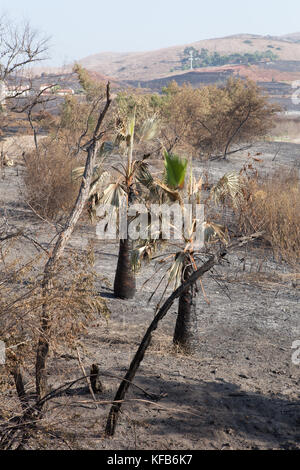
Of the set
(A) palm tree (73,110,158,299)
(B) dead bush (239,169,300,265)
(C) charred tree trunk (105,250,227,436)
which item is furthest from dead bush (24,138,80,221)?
(C) charred tree trunk (105,250,227,436)

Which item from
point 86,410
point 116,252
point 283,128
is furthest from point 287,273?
point 283,128

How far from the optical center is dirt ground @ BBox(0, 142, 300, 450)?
18.0 feet

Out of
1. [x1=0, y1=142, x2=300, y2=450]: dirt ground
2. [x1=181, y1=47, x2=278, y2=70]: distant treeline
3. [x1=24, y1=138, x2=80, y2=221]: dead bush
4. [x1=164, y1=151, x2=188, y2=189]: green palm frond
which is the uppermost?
[x1=181, y1=47, x2=278, y2=70]: distant treeline

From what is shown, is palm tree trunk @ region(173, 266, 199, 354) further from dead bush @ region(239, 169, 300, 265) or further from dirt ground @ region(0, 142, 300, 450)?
dead bush @ region(239, 169, 300, 265)

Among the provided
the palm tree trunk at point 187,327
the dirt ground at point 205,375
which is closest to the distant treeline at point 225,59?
the dirt ground at point 205,375

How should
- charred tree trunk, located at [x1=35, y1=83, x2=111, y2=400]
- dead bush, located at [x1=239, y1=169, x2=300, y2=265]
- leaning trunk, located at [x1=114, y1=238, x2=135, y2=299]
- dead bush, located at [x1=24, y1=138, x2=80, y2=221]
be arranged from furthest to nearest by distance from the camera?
dead bush, located at [x1=24, y1=138, x2=80, y2=221] → dead bush, located at [x1=239, y1=169, x2=300, y2=265] → leaning trunk, located at [x1=114, y1=238, x2=135, y2=299] → charred tree trunk, located at [x1=35, y1=83, x2=111, y2=400]

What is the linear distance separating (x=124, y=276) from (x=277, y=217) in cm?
617

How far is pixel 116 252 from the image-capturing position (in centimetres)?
1385

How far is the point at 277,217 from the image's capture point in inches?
579

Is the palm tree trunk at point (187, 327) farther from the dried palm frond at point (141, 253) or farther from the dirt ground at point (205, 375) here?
the dried palm frond at point (141, 253)

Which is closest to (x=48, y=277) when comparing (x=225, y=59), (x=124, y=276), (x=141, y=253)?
(x=141, y=253)

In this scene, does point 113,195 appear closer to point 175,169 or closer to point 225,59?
point 175,169

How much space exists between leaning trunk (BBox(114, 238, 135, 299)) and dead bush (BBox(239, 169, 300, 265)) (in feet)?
12.5

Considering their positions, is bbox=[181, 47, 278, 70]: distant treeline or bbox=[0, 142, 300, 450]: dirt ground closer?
bbox=[0, 142, 300, 450]: dirt ground
